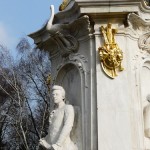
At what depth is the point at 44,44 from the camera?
629 cm

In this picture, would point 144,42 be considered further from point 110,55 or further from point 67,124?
point 67,124

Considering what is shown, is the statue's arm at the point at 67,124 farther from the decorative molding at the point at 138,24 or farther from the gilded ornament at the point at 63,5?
the gilded ornament at the point at 63,5

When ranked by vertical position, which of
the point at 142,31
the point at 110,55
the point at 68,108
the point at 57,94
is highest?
the point at 142,31

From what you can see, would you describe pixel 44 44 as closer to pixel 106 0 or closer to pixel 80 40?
pixel 80 40

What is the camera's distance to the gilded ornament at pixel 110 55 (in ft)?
17.2

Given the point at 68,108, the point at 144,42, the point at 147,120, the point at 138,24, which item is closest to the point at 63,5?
the point at 138,24

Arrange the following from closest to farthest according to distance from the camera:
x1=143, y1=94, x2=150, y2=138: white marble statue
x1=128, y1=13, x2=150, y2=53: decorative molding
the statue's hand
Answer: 1. the statue's hand
2. x1=143, y1=94, x2=150, y2=138: white marble statue
3. x1=128, y1=13, x2=150, y2=53: decorative molding

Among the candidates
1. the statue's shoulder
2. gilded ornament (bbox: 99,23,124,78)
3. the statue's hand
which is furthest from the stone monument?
the statue's hand

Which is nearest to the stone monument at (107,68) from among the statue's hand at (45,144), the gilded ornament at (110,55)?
the gilded ornament at (110,55)

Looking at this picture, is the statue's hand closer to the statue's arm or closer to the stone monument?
the statue's arm

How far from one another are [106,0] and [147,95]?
1462 millimetres

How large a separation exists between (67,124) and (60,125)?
151mm

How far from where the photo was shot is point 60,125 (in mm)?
5238

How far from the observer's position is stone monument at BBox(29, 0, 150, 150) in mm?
5129
